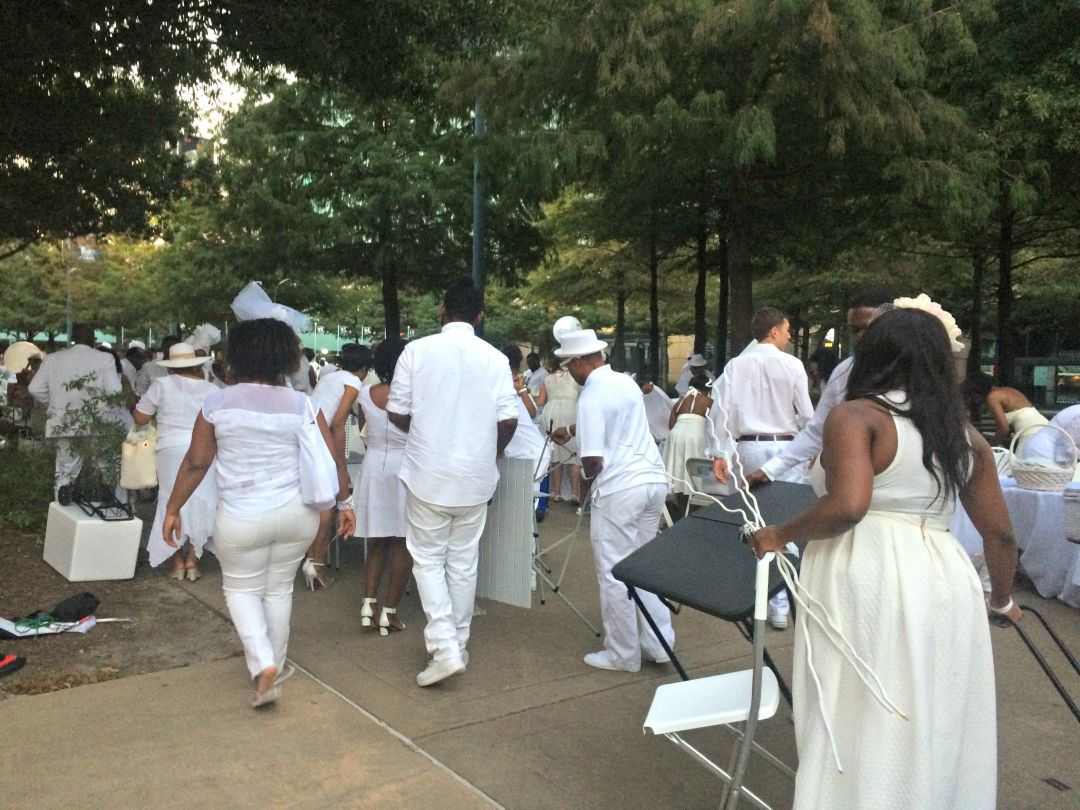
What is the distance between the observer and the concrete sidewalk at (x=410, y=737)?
12.2 ft

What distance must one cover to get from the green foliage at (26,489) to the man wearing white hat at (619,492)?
5.05 metres

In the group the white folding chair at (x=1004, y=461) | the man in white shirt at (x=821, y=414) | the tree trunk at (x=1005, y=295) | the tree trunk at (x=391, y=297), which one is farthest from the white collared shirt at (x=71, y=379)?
the tree trunk at (x=1005, y=295)

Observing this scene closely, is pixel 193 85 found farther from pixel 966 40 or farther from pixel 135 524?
pixel 966 40

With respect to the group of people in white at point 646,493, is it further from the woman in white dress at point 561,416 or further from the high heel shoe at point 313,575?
the woman in white dress at point 561,416

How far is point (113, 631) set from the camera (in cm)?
563

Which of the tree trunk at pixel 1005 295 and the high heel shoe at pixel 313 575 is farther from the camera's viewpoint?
the tree trunk at pixel 1005 295

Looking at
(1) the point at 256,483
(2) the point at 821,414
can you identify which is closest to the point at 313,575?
(1) the point at 256,483

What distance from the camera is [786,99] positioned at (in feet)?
36.8

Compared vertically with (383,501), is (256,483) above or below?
above

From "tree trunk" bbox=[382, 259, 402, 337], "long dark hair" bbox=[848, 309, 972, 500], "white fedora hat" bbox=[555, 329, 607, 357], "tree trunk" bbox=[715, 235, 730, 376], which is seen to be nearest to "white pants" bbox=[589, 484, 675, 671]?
"white fedora hat" bbox=[555, 329, 607, 357]

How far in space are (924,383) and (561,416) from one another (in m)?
7.99

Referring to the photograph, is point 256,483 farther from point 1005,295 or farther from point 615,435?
point 1005,295

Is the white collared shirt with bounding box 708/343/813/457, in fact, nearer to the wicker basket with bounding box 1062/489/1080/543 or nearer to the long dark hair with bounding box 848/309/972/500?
the wicker basket with bounding box 1062/489/1080/543

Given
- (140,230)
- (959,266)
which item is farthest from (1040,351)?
(140,230)
